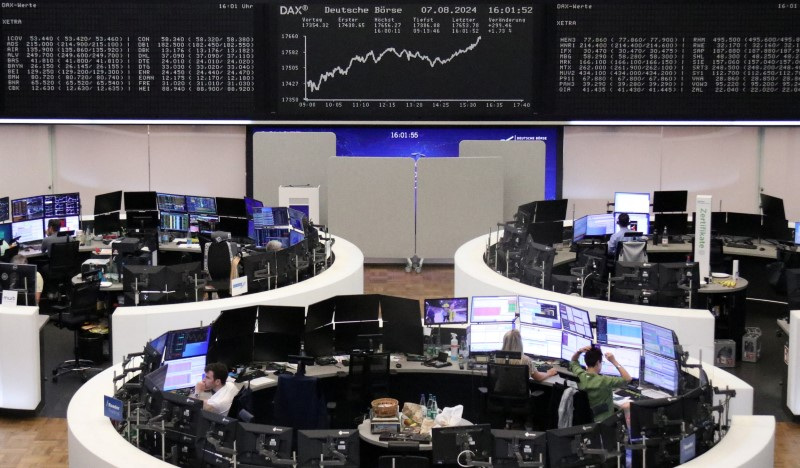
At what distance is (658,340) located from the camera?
29.5 ft

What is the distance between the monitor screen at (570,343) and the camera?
31.4ft

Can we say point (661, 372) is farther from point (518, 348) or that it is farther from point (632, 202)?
point (632, 202)

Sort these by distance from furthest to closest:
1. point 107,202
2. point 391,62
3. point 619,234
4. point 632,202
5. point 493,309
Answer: point 391,62 < point 107,202 < point 632,202 < point 619,234 < point 493,309

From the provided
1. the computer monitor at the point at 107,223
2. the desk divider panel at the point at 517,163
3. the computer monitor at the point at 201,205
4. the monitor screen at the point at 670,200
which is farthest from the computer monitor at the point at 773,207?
the computer monitor at the point at 107,223

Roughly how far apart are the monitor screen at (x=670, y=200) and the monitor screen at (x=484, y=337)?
17.5 ft

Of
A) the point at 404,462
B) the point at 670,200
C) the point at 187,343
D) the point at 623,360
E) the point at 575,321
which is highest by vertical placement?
the point at 670,200

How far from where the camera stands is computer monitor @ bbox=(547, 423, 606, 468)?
7.18 metres

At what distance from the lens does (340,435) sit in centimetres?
713

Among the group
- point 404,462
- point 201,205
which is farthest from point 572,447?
point 201,205

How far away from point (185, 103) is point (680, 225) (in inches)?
280

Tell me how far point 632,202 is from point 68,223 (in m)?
7.39

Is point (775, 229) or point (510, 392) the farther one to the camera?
point (775, 229)

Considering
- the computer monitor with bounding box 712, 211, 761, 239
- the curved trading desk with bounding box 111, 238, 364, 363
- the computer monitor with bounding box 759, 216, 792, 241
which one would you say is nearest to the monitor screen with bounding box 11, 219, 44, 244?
the curved trading desk with bounding box 111, 238, 364, 363

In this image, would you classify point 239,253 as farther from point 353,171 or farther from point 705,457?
point 705,457
